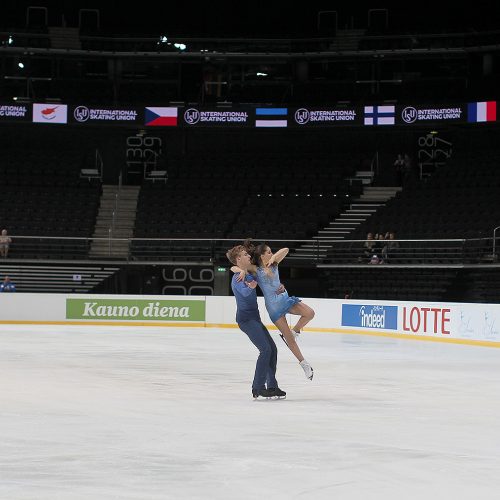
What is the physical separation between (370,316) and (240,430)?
19568 millimetres

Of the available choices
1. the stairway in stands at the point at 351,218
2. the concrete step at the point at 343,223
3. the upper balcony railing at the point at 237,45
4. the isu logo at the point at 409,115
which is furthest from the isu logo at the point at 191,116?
the isu logo at the point at 409,115

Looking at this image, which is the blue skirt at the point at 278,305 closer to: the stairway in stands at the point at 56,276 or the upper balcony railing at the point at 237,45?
the stairway in stands at the point at 56,276

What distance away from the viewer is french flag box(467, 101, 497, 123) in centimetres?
3797

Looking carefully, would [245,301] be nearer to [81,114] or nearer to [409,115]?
[409,115]

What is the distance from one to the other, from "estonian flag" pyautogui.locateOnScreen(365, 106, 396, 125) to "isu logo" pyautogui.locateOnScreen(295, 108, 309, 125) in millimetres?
2559

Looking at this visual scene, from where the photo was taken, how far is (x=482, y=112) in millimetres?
38406

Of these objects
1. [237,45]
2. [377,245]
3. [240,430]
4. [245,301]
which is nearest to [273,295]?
[245,301]

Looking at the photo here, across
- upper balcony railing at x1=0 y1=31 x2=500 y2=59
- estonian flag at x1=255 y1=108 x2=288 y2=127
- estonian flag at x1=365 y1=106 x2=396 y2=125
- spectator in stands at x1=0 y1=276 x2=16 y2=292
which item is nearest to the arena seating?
spectator in stands at x1=0 y1=276 x2=16 y2=292

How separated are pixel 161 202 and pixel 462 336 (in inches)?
731

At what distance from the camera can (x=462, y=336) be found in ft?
78.4

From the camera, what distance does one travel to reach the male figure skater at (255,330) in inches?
434

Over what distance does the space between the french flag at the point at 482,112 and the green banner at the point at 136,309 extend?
47.2 feet

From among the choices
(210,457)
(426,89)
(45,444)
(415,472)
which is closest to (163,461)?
(210,457)

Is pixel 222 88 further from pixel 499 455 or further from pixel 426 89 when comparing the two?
pixel 499 455
